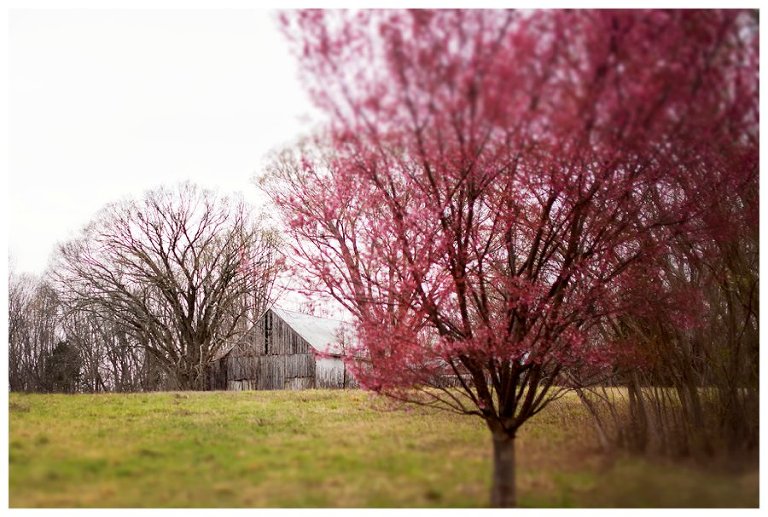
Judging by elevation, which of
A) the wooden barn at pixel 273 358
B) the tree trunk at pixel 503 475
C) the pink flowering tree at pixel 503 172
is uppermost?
the pink flowering tree at pixel 503 172

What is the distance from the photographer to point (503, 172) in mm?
5219

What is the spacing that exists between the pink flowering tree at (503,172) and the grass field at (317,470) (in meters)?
0.29

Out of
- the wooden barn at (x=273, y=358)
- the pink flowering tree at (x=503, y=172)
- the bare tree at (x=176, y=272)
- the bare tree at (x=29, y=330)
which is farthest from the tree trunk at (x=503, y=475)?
the wooden barn at (x=273, y=358)

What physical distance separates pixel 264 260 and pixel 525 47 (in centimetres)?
692

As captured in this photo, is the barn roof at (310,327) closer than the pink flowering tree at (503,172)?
No

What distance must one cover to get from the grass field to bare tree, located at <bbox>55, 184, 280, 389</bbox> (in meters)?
4.87

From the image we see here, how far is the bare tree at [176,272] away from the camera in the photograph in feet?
35.4

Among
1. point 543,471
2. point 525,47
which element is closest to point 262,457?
point 543,471

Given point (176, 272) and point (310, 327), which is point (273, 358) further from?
point (176, 272)

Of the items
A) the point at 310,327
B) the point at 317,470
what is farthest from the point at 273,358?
the point at 317,470

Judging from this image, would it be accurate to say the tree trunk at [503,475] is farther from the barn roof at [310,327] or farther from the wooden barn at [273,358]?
the barn roof at [310,327]

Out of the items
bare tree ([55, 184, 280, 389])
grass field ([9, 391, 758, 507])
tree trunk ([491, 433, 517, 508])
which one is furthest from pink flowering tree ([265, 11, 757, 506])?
bare tree ([55, 184, 280, 389])

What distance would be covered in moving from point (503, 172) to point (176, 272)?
9.69 meters

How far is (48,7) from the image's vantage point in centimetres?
504
